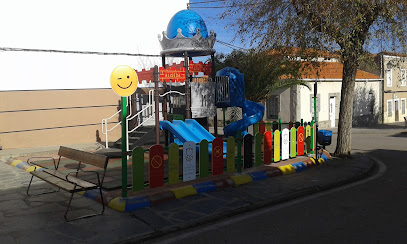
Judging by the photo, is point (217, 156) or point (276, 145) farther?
point (276, 145)

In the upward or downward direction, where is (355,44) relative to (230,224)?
upward

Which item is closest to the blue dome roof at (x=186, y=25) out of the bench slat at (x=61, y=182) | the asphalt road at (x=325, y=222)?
the bench slat at (x=61, y=182)

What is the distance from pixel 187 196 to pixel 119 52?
10.7 m

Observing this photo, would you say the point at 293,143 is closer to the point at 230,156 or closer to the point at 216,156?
the point at 230,156

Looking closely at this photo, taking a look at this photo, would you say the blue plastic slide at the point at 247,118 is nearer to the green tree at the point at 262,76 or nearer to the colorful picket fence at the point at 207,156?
the colorful picket fence at the point at 207,156

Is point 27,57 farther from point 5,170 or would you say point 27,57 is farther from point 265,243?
point 265,243

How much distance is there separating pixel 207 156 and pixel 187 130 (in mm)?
3409

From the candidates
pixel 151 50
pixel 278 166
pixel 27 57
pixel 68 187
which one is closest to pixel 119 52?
pixel 151 50

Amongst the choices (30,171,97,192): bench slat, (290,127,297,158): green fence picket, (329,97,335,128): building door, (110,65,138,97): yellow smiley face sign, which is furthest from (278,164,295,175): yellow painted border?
(329,97,335,128): building door

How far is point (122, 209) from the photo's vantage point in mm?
6410

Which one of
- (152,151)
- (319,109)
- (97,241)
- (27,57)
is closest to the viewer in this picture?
(97,241)

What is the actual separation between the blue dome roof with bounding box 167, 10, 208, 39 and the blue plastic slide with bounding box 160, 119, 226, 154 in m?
3.31

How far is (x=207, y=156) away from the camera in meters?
8.33

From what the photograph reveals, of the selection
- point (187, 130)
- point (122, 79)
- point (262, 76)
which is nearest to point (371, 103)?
point (262, 76)
